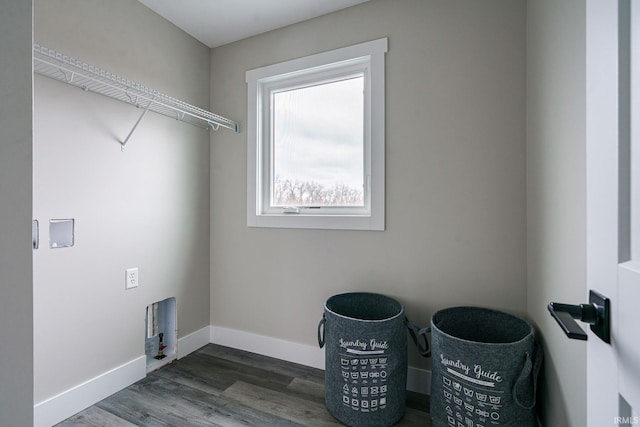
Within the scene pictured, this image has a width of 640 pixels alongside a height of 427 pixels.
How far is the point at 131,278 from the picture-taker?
186 cm

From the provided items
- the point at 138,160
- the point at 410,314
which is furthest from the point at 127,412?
the point at 410,314

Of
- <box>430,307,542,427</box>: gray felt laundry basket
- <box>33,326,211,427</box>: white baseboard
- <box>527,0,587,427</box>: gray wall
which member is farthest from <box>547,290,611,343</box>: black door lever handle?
<box>33,326,211,427</box>: white baseboard

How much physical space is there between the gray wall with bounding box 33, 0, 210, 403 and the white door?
6.54 ft

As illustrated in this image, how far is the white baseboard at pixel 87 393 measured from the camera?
4.77 feet

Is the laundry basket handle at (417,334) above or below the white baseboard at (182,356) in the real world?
above

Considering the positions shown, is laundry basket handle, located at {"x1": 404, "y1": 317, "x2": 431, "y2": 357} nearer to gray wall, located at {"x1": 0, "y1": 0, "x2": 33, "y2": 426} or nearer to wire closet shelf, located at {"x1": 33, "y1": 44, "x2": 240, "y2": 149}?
gray wall, located at {"x1": 0, "y1": 0, "x2": 33, "y2": 426}

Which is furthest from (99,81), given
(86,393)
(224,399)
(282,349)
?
(282,349)

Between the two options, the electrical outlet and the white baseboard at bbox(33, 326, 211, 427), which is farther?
the electrical outlet

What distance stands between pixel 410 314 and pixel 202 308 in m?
1.58

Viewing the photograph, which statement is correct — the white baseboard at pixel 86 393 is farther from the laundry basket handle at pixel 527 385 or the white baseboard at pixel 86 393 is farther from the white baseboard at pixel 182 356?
the laundry basket handle at pixel 527 385

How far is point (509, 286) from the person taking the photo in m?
1.59

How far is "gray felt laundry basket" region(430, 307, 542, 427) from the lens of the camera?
1.22m

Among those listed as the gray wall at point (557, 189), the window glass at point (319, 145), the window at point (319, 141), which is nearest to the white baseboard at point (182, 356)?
the gray wall at point (557, 189)

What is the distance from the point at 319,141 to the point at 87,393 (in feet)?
6.51
